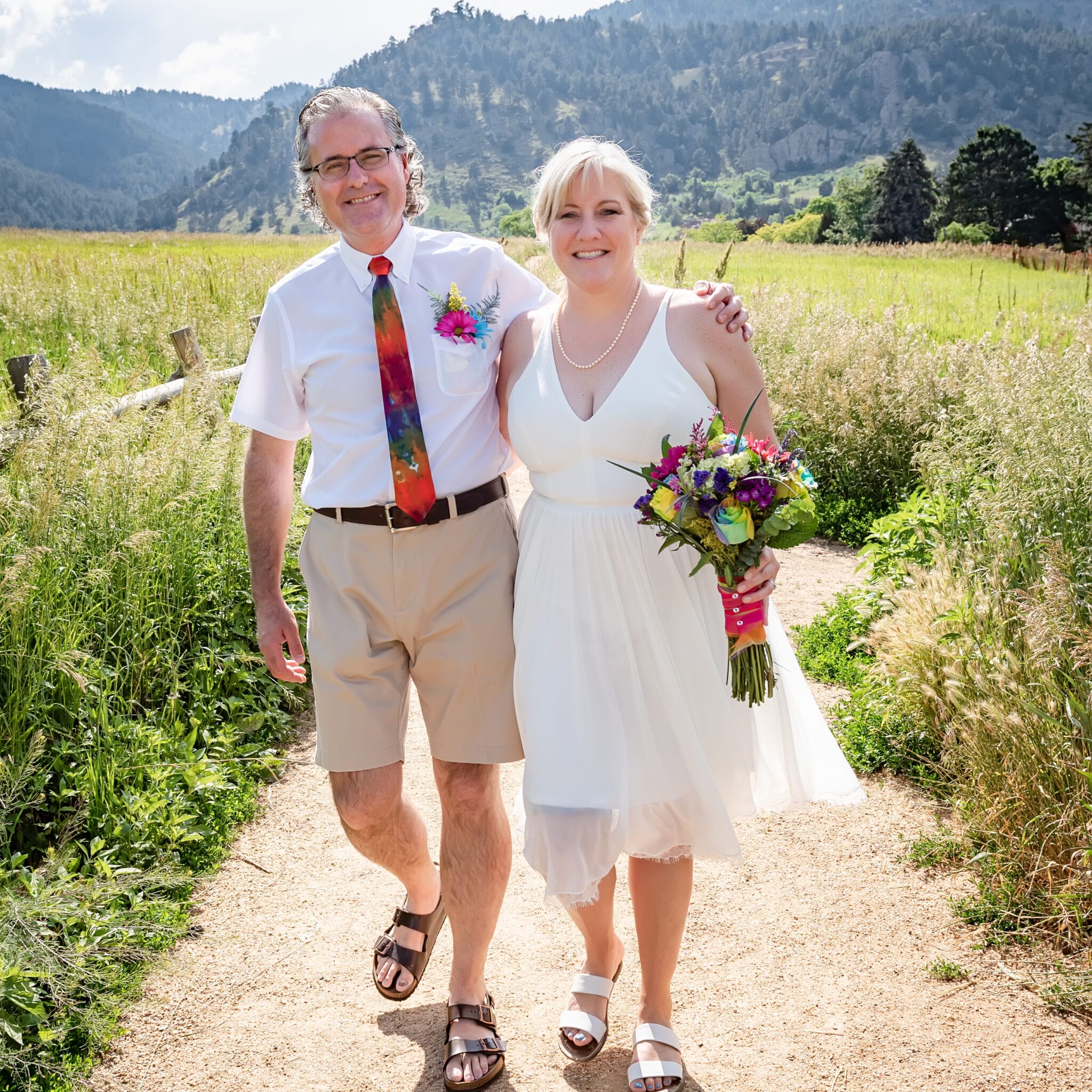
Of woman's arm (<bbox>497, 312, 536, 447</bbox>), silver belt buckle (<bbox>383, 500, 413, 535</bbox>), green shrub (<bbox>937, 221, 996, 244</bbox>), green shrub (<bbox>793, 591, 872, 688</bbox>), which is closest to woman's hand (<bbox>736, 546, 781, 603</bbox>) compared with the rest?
woman's arm (<bbox>497, 312, 536, 447</bbox>)

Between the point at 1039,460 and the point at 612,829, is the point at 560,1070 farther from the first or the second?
the point at 1039,460

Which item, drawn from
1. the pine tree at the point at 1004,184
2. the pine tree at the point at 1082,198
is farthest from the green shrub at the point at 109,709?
the pine tree at the point at 1004,184

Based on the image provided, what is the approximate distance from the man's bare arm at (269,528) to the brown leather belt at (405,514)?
10.6 inches

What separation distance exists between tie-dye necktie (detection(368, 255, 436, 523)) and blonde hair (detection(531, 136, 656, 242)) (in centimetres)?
50

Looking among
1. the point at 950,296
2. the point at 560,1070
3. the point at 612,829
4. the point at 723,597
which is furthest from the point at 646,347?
the point at 950,296

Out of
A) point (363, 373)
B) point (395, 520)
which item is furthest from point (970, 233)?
point (395, 520)

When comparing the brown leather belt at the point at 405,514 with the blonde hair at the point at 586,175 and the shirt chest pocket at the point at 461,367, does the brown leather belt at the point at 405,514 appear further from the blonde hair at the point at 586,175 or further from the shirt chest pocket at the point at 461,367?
the blonde hair at the point at 586,175

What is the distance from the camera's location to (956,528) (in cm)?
489

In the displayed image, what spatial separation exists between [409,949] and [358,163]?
2362 mm

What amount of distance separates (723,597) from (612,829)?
2.16 ft

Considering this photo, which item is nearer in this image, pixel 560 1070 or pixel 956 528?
pixel 560 1070

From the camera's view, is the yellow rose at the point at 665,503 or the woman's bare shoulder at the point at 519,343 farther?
the woman's bare shoulder at the point at 519,343

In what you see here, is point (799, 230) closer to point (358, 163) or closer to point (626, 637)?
point (358, 163)

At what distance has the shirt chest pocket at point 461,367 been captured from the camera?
279cm
